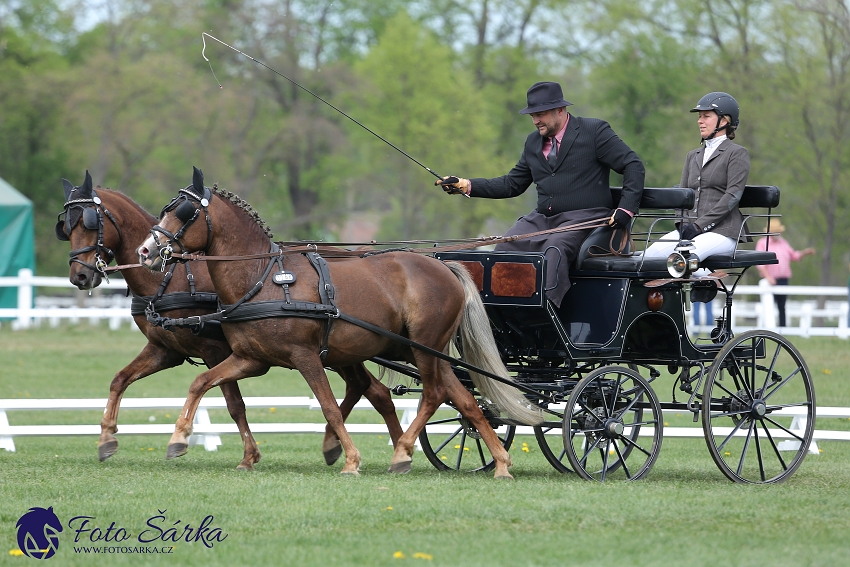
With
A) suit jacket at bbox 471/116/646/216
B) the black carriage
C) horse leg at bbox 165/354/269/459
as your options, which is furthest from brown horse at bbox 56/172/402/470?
suit jacket at bbox 471/116/646/216

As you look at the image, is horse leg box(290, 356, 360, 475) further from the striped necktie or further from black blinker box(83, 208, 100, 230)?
the striped necktie

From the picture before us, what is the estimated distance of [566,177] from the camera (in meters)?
8.32

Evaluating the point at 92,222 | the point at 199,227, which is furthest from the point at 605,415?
the point at 92,222

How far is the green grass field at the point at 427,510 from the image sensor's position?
18.1 feet

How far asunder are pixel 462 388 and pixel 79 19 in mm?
27617

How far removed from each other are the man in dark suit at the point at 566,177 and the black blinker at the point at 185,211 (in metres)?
1.71

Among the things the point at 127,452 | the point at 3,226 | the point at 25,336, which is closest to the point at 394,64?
the point at 3,226

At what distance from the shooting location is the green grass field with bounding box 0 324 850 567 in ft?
18.1

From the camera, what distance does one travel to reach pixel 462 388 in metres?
8.28

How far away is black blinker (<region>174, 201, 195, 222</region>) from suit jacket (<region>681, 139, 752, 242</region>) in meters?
3.32

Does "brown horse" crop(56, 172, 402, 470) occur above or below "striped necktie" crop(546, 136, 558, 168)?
below

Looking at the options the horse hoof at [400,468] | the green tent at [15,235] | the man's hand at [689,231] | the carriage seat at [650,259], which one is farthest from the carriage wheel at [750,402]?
the green tent at [15,235]

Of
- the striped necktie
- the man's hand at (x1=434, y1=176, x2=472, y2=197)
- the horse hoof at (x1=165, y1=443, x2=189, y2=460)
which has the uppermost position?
the striped necktie

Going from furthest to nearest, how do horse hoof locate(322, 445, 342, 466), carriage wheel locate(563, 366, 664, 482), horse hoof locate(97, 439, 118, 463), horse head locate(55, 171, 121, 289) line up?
horse hoof locate(322, 445, 342, 466), horse hoof locate(97, 439, 118, 463), horse head locate(55, 171, 121, 289), carriage wheel locate(563, 366, 664, 482)
